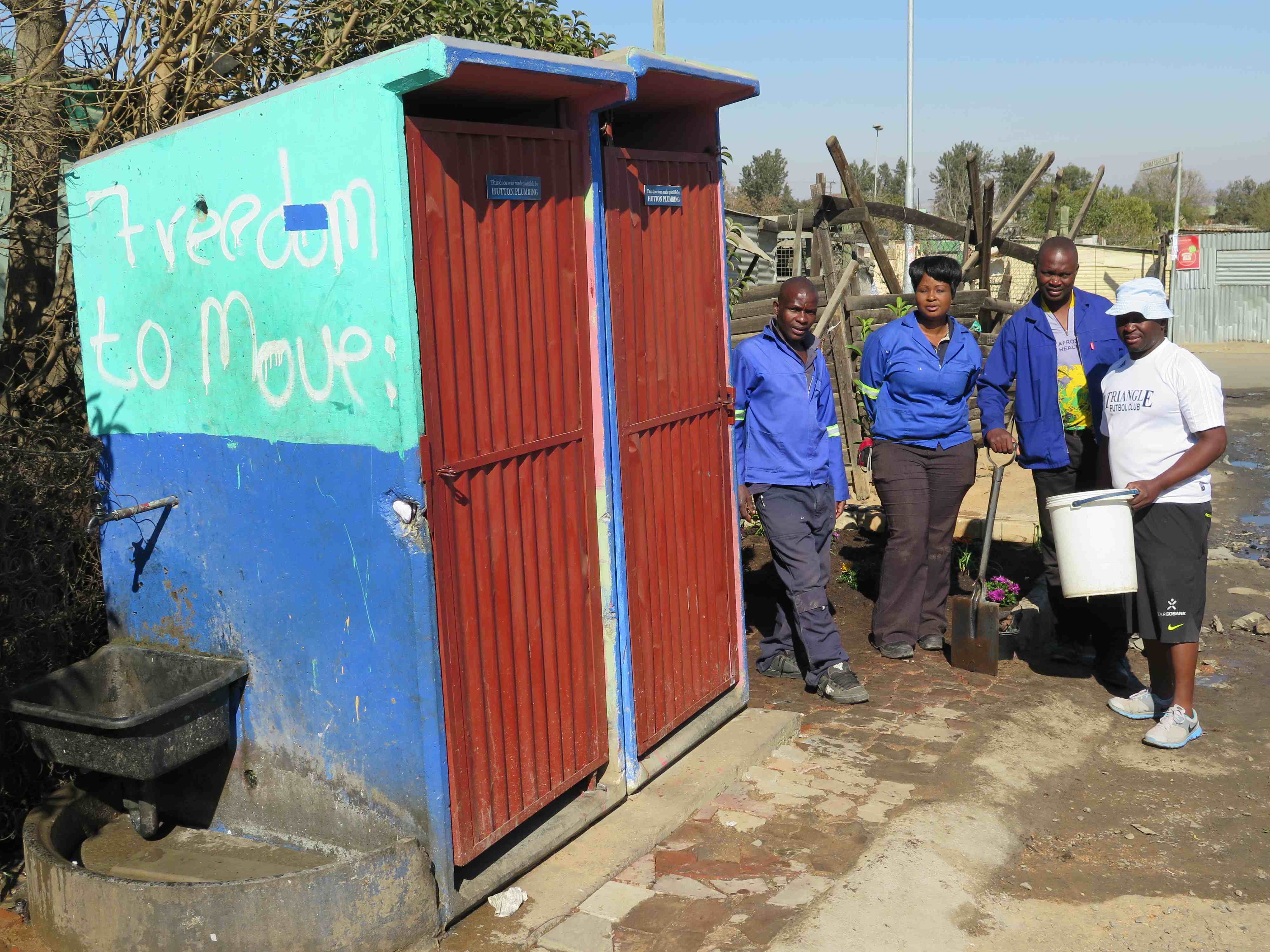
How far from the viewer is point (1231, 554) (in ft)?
26.2

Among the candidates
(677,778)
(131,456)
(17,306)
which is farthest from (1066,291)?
(17,306)

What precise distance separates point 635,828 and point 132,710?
182cm

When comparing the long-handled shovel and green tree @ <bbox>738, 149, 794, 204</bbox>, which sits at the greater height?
green tree @ <bbox>738, 149, 794, 204</bbox>

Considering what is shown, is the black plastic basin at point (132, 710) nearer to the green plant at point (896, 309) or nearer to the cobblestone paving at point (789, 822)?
the cobblestone paving at point (789, 822)

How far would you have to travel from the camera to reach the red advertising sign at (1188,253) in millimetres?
25375

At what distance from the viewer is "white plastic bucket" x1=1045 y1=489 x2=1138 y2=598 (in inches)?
191

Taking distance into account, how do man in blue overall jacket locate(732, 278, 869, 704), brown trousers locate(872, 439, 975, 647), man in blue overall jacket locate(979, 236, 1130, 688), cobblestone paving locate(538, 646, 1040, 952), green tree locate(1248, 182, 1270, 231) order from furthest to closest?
1. green tree locate(1248, 182, 1270, 231)
2. brown trousers locate(872, 439, 975, 647)
3. man in blue overall jacket locate(979, 236, 1130, 688)
4. man in blue overall jacket locate(732, 278, 869, 704)
5. cobblestone paving locate(538, 646, 1040, 952)

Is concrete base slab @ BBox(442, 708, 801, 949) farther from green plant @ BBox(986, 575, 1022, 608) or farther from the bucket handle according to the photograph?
green plant @ BBox(986, 575, 1022, 608)

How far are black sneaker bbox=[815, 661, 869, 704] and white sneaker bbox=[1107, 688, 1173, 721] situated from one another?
118 centimetres

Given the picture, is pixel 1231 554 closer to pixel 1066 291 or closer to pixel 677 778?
pixel 1066 291

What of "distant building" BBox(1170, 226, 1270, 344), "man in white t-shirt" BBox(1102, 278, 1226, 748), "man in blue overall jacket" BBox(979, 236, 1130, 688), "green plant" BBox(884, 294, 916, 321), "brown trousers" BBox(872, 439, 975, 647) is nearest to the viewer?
"man in white t-shirt" BBox(1102, 278, 1226, 748)

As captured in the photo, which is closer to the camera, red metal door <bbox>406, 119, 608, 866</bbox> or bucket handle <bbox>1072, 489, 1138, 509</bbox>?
red metal door <bbox>406, 119, 608, 866</bbox>

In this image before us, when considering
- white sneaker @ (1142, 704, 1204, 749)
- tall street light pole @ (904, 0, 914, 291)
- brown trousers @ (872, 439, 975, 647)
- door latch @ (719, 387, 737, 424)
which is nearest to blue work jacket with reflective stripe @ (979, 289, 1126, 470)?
brown trousers @ (872, 439, 975, 647)

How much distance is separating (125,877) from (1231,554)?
742 centimetres
